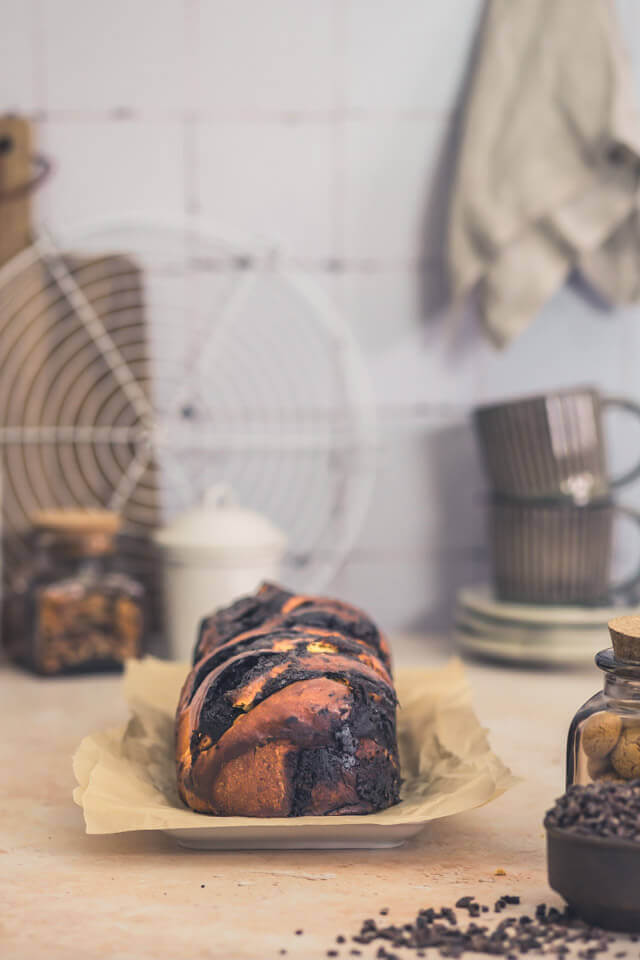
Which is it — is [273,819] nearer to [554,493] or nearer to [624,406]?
[554,493]

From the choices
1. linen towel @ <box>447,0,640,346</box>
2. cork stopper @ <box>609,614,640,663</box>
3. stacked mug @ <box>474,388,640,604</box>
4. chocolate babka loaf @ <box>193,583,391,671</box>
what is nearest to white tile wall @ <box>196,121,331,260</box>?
linen towel @ <box>447,0,640,346</box>

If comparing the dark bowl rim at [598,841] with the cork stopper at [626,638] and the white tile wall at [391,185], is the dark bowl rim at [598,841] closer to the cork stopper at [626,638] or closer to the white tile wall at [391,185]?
the cork stopper at [626,638]

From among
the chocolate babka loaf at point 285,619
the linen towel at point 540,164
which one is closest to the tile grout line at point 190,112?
the linen towel at point 540,164

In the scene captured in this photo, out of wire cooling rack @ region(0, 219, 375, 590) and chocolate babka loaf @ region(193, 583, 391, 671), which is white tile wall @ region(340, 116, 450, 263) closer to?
wire cooling rack @ region(0, 219, 375, 590)

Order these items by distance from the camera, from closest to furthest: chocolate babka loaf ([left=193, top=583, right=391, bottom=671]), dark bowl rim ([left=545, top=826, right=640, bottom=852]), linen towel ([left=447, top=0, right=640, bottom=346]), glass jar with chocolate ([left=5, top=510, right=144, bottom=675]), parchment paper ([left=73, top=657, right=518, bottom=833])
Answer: dark bowl rim ([left=545, top=826, right=640, bottom=852]) → parchment paper ([left=73, top=657, right=518, bottom=833]) → chocolate babka loaf ([left=193, top=583, right=391, bottom=671]) → glass jar with chocolate ([left=5, top=510, right=144, bottom=675]) → linen towel ([left=447, top=0, right=640, bottom=346])

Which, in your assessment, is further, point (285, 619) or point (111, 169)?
point (111, 169)

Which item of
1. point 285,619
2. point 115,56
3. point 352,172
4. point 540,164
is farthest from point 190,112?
point 285,619

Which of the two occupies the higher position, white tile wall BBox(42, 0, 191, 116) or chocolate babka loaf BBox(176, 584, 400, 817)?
white tile wall BBox(42, 0, 191, 116)
